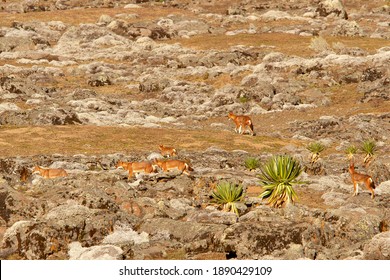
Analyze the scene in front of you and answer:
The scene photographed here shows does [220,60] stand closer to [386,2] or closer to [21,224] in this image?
[386,2]

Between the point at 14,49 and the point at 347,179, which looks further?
the point at 14,49

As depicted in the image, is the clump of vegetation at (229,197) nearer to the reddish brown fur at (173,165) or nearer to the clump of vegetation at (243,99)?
the reddish brown fur at (173,165)

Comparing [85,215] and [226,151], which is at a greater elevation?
[85,215]

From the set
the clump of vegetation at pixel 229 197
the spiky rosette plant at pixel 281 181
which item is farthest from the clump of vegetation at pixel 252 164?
the clump of vegetation at pixel 229 197

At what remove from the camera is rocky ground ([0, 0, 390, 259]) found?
73.3ft

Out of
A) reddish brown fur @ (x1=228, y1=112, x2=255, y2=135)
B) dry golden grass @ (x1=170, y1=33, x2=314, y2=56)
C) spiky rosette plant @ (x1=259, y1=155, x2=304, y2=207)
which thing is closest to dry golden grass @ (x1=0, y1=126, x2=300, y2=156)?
reddish brown fur @ (x1=228, y1=112, x2=255, y2=135)

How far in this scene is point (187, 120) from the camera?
190ft

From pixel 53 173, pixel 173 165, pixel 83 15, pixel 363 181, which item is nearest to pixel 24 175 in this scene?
pixel 53 173

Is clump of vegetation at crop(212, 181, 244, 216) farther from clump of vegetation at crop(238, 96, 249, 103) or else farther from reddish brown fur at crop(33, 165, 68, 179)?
clump of vegetation at crop(238, 96, 249, 103)

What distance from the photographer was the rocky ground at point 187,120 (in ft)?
73.3

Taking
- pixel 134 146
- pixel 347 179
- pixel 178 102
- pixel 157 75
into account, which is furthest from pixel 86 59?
pixel 347 179

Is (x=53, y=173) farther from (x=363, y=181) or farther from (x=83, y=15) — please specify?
(x=83, y=15)

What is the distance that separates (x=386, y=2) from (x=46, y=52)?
61526 mm

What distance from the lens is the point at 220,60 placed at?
78938mm
